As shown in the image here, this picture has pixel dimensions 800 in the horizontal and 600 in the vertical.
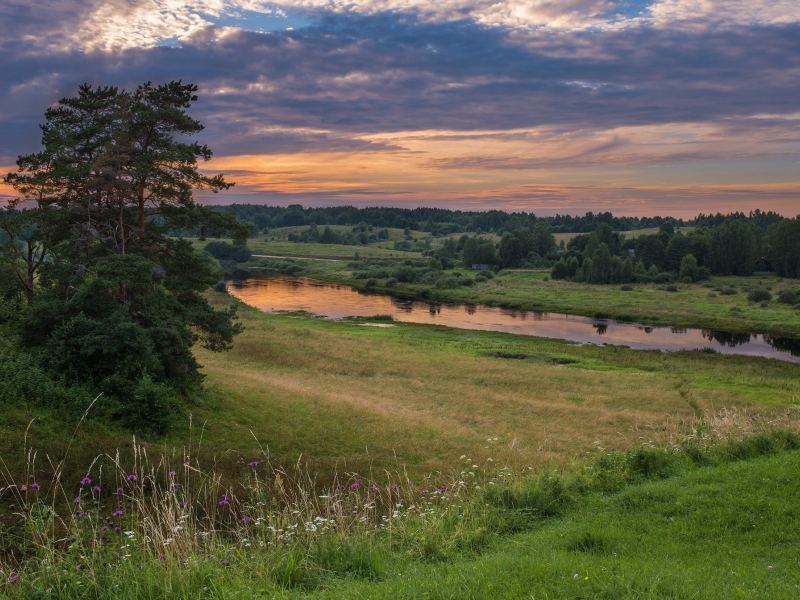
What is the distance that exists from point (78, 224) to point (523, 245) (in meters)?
144

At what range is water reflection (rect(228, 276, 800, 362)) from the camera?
186 feet

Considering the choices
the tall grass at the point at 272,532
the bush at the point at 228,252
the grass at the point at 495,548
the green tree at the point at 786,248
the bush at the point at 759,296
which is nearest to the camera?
the grass at the point at 495,548

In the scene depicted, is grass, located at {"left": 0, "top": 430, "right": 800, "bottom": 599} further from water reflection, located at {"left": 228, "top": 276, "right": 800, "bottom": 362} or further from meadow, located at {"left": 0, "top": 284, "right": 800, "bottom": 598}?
water reflection, located at {"left": 228, "top": 276, "right": 800, "bottom": 362}

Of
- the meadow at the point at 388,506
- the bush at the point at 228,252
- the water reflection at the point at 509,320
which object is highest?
the bush at the point at 228,252

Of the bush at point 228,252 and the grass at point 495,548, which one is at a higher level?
the bush at point 228,252

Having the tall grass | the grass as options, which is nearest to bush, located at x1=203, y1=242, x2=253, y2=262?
the tall grass

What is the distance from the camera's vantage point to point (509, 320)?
2908 inches

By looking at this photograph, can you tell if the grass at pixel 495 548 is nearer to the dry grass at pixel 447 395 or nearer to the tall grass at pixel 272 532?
the tall grass at pixel 272 532

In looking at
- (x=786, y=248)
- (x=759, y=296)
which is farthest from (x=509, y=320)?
(x=786, y=248)

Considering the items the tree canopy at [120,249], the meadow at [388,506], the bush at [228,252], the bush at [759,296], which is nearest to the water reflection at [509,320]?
the bush at [759,296]

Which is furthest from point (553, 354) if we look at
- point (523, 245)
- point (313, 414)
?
point (523, 245)

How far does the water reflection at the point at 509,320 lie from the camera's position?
56844mm

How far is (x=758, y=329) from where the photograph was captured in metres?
64.8

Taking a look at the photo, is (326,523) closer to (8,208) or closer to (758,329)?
(8,208)
